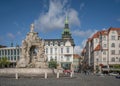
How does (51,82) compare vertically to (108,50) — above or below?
below

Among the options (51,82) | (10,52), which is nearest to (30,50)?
(51,82)

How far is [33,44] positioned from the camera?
56.8 metres

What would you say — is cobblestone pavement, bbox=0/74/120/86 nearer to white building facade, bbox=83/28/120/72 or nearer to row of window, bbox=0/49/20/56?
white building facade, bbox=83/28/120/72

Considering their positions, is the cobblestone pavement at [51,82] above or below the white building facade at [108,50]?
below

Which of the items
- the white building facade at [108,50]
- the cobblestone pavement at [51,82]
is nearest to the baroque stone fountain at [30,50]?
the cobblestone pavement at [51,82]

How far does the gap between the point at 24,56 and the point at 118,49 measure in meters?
52.4

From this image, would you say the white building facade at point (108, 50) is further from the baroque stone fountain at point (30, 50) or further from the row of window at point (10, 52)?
the baroque stone fountain at point (30, 50)

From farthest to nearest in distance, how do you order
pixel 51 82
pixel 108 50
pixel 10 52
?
1. pixel 10 52
2. pixel 108 50
3. pixel 51 82

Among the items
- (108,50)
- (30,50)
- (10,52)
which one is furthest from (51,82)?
(10,52)

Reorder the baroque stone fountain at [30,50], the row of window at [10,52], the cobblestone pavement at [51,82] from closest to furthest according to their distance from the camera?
the cobblestone pavement at [51,82], the baroque stone fountain at [30,50], the row of window at [10,52]

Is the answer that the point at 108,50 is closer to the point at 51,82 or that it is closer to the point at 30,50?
the point at 30,50

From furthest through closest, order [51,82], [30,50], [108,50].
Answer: [108,50] < [30,50] < [51,82]

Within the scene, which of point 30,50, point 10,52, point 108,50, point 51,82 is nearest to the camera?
point 51,82

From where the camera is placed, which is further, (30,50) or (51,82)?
(30,50)
